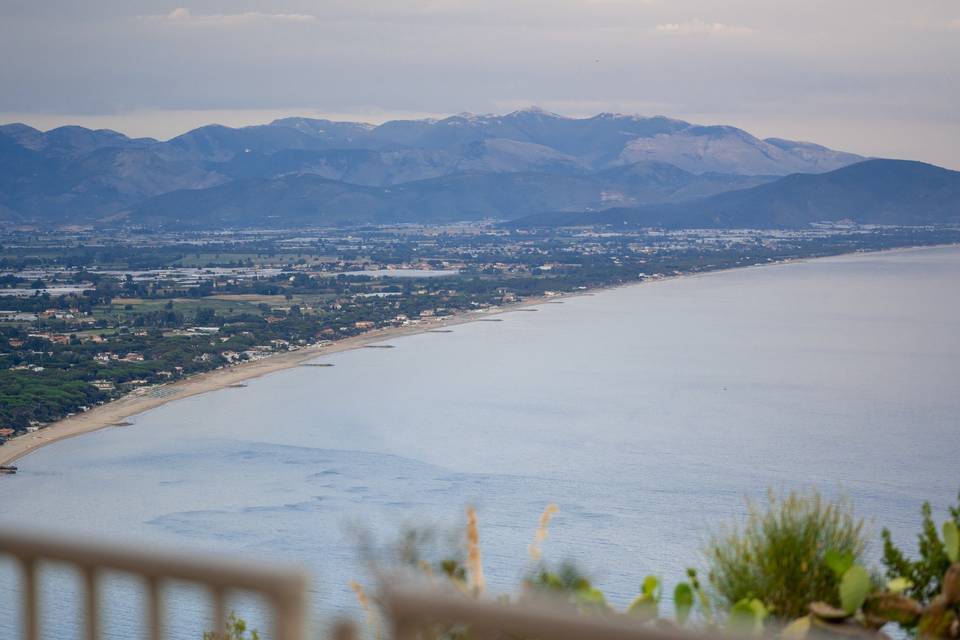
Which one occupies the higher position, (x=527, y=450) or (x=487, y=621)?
(x=487, y=621)

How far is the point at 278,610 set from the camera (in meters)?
1.29

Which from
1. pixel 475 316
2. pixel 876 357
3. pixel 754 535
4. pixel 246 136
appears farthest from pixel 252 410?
pixel 246 136

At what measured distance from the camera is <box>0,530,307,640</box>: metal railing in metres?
1.28

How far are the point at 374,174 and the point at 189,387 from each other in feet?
308

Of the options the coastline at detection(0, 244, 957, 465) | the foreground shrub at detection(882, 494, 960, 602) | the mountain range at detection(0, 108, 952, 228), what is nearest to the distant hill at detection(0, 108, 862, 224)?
the mountain range at detection(0, 108, 952, 228)

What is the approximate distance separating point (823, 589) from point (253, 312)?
35272 millimetres

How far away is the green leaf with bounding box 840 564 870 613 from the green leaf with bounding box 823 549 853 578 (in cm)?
11

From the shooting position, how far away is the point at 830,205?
9006cm

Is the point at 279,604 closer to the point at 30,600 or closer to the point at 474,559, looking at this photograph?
the point at 30,600

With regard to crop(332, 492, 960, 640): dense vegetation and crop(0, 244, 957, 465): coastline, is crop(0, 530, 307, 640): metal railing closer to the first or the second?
crop(332, 492, 960, 640): dense vegetation

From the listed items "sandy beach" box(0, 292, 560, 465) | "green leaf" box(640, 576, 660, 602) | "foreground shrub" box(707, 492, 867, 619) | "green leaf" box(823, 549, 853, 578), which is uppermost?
"green leaf" box(640, 576, 660, 602)

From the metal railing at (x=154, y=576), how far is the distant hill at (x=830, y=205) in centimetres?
8885

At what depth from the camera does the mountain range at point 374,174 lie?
97.6 m

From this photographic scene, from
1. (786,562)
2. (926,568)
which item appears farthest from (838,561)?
(926,568)
